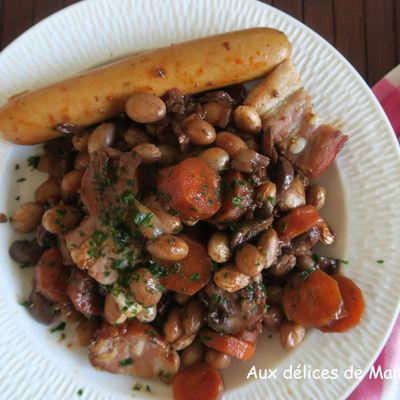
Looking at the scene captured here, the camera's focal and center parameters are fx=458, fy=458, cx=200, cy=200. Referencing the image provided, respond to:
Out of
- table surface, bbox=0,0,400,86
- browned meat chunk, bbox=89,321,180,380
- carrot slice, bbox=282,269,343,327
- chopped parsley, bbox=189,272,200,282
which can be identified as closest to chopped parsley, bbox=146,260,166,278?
chopped parsley, bbox=189,272,200,282

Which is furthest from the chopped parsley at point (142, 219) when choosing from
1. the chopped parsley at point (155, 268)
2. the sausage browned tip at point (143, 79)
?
the sausage browned tip at point (143, 79)

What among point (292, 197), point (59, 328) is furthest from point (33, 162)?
point (292, 197)

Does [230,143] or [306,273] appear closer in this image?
[230,143]

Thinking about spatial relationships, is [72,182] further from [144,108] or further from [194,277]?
[194,277]

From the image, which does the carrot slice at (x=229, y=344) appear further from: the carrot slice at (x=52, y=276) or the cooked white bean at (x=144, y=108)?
the cooked white bean at (x=144, y=108)

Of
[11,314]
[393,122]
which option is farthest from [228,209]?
[393,122]

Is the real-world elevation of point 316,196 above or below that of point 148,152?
below

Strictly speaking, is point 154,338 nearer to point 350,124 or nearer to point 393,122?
point 350,124
